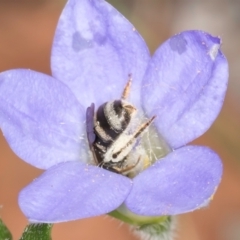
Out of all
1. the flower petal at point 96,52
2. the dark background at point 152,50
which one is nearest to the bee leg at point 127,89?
the flower petal at point 96,52

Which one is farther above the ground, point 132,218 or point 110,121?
point 110,121

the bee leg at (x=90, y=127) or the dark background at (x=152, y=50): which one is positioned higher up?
the bee leg at (x=90, y=127)

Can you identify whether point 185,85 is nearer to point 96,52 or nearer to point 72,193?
point 96,52

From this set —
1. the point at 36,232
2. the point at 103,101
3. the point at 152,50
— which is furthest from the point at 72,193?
the point at 152,50

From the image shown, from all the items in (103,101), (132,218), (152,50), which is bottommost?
(152,50)

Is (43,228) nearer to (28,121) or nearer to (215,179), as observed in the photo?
(28,121)

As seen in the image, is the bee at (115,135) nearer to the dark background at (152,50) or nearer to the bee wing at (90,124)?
the bee wing at (90,124)

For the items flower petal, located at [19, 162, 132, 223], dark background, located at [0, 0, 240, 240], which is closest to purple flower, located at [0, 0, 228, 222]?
A: flower petal, located at [19, 162, 132, 223]

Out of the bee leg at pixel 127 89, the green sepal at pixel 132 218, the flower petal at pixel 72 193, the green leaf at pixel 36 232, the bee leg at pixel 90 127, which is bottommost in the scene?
the green leaf at pixel 36 232
